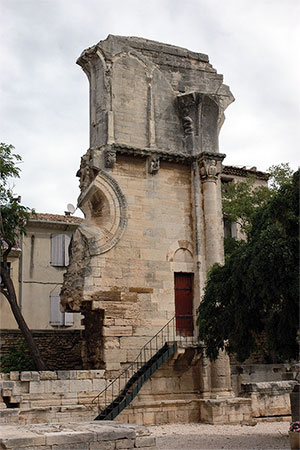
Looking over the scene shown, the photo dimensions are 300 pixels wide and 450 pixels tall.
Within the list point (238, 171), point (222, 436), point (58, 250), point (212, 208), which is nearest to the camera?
point (222, 436)

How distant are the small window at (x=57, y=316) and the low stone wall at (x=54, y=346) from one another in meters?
3.38

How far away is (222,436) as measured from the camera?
512 inches

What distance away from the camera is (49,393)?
13633mm

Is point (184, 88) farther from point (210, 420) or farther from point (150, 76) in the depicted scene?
point (210, 420)

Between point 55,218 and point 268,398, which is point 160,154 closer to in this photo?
point 268,398

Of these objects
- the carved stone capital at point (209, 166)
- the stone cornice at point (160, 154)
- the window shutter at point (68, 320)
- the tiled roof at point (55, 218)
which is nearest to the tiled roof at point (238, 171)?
the tiled roof at point (55, 218)

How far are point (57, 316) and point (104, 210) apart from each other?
9.16 m

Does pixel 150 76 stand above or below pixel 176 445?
above

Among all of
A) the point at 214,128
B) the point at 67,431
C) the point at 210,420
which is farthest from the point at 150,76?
the point at 67,431

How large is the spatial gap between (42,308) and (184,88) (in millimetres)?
11374

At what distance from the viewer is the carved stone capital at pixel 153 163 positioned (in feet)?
54.3

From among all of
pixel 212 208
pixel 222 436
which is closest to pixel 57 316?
pixel 212 208

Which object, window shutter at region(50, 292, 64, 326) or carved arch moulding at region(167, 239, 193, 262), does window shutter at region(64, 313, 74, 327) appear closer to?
window shutter at region(50, 292, 64, 326)

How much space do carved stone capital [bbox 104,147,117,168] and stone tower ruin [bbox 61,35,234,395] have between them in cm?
3
